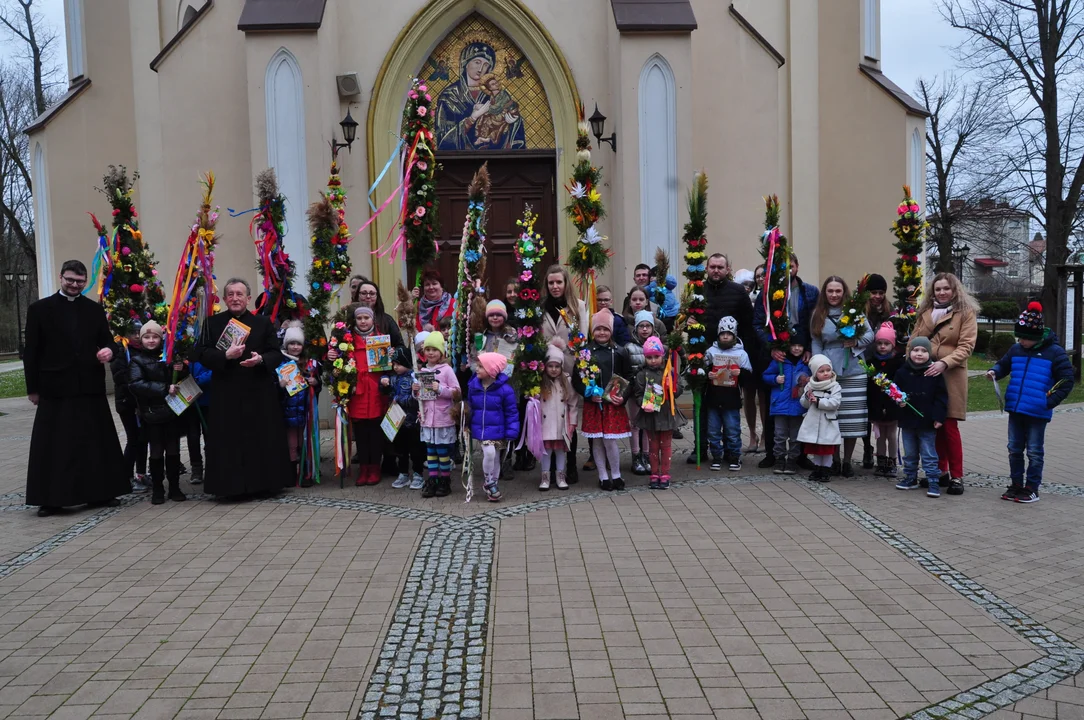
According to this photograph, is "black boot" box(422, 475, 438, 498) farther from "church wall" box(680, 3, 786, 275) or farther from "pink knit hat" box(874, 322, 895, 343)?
"church wall" box(680, 3, 786, 275)

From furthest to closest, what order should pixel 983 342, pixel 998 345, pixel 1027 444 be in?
pixel 983 342, pixel 998 345, pixel 1027 444

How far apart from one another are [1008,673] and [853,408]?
4.28 m

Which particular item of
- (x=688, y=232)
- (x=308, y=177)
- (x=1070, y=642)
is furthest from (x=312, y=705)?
(x=308, y=177)

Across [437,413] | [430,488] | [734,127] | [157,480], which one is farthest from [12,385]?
[734,127]

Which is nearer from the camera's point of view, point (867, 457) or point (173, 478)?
point (173, 478)

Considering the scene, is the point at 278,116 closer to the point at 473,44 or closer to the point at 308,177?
the point at 308,177

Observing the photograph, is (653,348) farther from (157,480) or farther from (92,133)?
(92,133)

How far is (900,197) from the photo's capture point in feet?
47.8

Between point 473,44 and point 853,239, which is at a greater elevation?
point 473,44

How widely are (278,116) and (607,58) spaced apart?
493 cm

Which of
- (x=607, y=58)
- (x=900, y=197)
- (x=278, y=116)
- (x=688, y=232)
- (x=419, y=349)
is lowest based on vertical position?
(x=419, y=349)

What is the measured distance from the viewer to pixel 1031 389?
279 inches

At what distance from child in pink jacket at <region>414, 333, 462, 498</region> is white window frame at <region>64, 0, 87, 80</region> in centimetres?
1142

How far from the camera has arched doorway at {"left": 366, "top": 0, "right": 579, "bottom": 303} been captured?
41.4 feet
